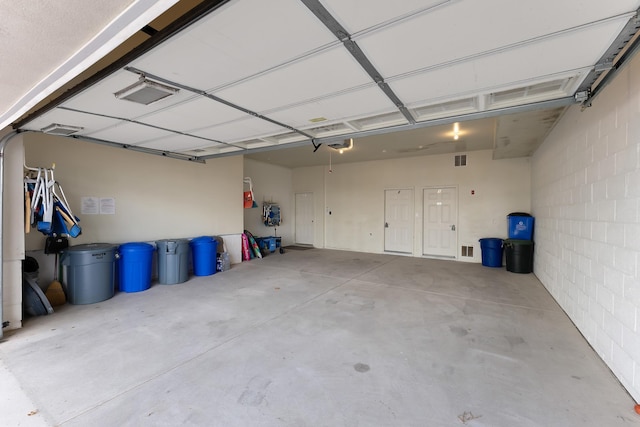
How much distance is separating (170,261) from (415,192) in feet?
21.0

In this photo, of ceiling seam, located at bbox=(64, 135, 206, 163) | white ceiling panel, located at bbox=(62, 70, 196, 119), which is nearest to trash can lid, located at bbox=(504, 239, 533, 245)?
white ceiling panel, located at bbox=(62, 70, 196, 119)

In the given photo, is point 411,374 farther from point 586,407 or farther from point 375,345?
point 586,407

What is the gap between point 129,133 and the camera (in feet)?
12.1

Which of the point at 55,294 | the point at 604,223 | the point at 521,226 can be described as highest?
the point at 604,223

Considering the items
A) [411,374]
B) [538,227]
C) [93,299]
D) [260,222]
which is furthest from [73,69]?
[260,222]

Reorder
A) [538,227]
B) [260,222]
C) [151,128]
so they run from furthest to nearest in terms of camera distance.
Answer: [260,222]
[538,227]
[151,128]

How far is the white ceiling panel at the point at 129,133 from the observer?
340cm

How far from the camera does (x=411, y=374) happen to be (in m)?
2.31

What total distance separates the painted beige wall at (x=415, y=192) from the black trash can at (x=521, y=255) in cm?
116

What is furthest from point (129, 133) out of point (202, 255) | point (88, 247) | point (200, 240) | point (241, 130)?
point (202, 255)

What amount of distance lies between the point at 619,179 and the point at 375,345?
2576 millimetres

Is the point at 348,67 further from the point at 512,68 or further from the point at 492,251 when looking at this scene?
the point at 492,251

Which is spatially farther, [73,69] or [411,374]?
[411,374]

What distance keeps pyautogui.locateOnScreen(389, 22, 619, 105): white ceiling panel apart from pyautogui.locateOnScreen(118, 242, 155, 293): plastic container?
14.9 ft
